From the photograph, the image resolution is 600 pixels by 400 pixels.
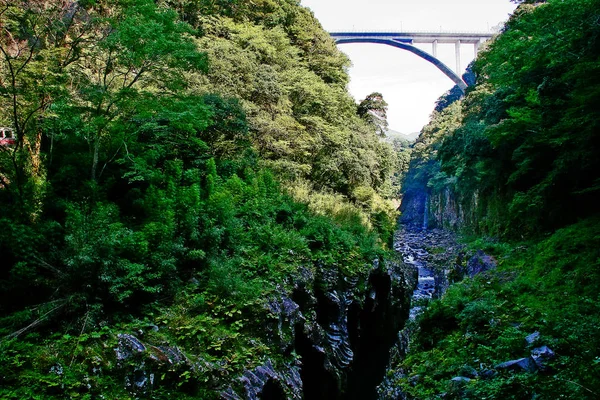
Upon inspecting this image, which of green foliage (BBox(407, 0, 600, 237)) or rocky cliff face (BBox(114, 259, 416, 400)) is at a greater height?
green foliage (BBox(407, 0, 600, 237))

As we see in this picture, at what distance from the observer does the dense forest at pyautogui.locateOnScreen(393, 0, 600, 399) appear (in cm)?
425

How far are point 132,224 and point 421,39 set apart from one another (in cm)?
4954

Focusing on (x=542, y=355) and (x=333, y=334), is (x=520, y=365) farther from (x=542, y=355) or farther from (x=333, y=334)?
(x=333, y=334)

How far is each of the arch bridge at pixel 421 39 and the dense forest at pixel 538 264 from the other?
3416 centimetres

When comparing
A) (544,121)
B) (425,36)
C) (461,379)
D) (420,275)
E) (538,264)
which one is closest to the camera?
(461,379)

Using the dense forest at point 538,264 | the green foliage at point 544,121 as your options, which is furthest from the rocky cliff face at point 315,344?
the green foliage at point 544,121

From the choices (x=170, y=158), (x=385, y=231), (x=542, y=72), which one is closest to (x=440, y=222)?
(x=385, y=231)

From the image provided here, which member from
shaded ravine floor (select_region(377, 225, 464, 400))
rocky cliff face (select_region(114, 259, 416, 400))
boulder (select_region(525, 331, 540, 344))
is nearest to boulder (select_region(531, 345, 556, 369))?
boulder (select_region(525, 331, 540, 344))

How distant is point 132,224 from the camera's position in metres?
8.01

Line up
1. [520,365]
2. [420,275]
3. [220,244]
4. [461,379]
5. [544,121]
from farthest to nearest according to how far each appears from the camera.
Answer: [420,275], [544,121], [220,244], [461,379], [520,365]

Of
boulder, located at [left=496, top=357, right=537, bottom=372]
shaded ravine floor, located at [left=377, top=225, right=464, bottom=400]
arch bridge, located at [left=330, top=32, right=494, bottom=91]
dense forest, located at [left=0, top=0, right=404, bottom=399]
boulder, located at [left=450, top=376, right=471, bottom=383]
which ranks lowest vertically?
shaded ravine floor, located at [left=377, top=225, right=464, bottom=400]

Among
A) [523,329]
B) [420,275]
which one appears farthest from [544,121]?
[420,275]

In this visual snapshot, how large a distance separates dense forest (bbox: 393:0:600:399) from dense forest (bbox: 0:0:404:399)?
10.7ft

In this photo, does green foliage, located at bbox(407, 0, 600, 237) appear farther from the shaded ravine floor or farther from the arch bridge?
the arch bridge
